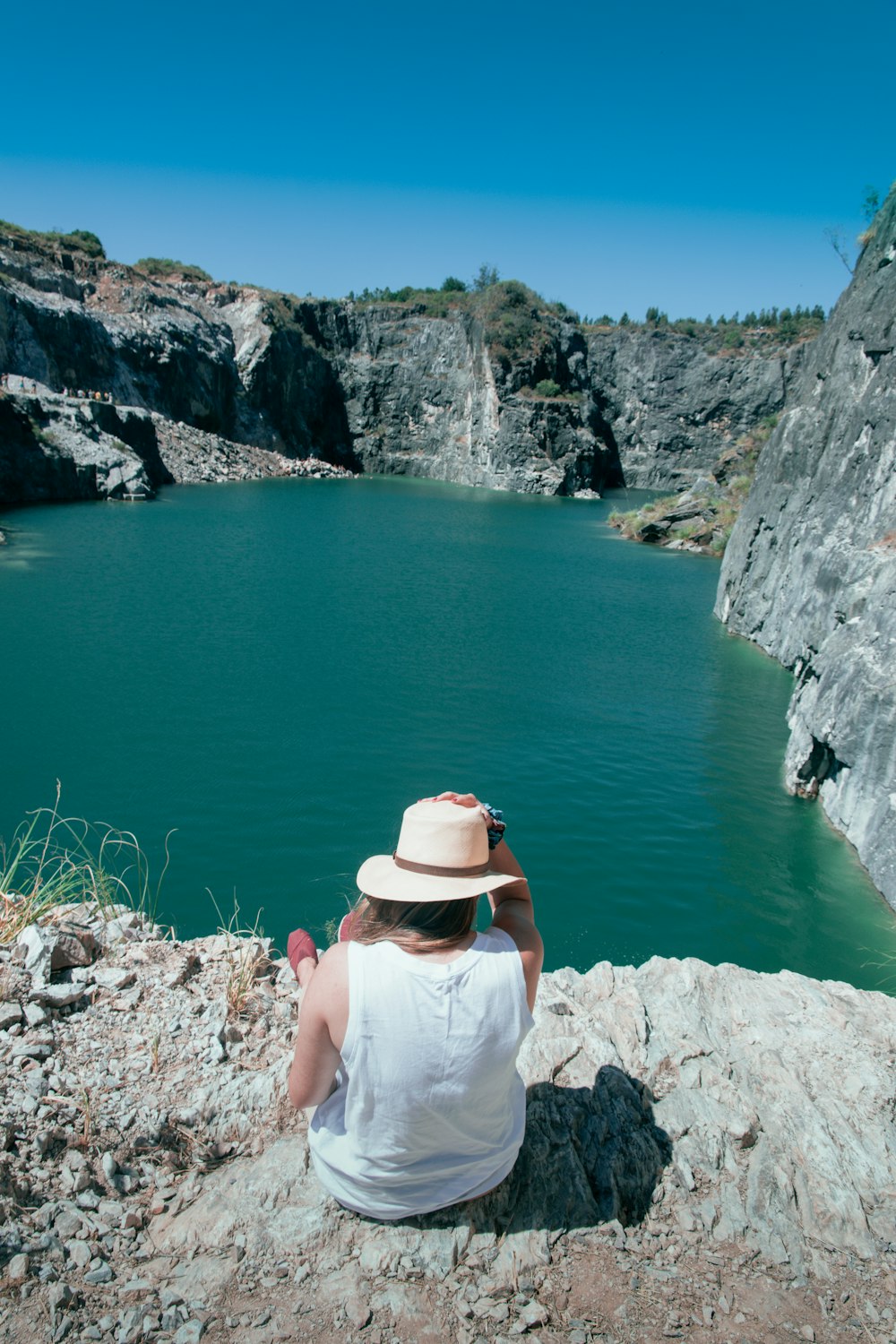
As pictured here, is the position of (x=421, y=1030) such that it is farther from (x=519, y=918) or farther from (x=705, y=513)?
(x=705, y=513)

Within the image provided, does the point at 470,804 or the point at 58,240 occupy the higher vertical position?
the point at 58,240

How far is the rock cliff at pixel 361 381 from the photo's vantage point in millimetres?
61781

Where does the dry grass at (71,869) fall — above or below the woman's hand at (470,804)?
below

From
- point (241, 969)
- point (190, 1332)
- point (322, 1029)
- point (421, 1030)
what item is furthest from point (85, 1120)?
point (421, 1030)

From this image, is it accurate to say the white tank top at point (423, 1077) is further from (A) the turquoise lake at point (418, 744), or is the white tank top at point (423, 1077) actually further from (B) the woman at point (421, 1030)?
(A) the turquoise lake at point (418, 744)

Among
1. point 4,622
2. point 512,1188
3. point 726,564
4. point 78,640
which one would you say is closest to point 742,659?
point 726,564

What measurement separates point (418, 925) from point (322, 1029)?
0.52 meters

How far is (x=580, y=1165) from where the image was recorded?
376cm

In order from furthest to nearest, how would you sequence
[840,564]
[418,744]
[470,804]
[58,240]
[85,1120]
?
[58,240] → [840,564] → [418,744] → [85,1120] → [470,804]

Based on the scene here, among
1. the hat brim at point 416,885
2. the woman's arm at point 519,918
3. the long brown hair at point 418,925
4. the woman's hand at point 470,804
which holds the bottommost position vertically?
the woman's arm at point 519,918

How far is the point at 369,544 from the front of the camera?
41.0 metres

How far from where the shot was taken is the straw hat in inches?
121

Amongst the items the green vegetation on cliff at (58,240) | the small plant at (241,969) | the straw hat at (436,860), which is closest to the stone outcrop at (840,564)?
the small plant at (241,969)

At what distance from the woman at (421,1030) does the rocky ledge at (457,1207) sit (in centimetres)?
26
